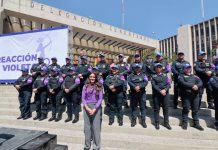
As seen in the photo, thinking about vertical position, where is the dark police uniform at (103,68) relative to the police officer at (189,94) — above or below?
above

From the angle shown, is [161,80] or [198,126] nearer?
[198,126]

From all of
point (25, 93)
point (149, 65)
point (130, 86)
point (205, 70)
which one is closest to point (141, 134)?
point (130, 86)

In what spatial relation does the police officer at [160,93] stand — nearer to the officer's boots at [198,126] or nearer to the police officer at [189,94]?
the police officer at [189,94]

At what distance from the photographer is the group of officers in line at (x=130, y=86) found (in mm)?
5566

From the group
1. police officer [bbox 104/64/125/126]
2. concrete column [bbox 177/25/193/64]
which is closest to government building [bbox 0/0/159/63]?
police officer [bbox 104/64/125/126]

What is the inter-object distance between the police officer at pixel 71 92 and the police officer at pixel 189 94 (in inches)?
110

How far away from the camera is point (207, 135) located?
5008mm

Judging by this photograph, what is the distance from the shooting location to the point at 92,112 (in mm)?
4555

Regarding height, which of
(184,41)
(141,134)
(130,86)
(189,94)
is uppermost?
(184,41)

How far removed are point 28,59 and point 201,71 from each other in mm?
7127

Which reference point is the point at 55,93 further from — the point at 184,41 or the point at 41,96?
the point at 184,41

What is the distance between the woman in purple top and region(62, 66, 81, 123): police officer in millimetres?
1624

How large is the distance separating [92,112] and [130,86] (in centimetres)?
175

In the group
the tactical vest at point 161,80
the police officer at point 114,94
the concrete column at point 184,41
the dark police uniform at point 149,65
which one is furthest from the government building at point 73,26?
the concrete column at point 184,41
